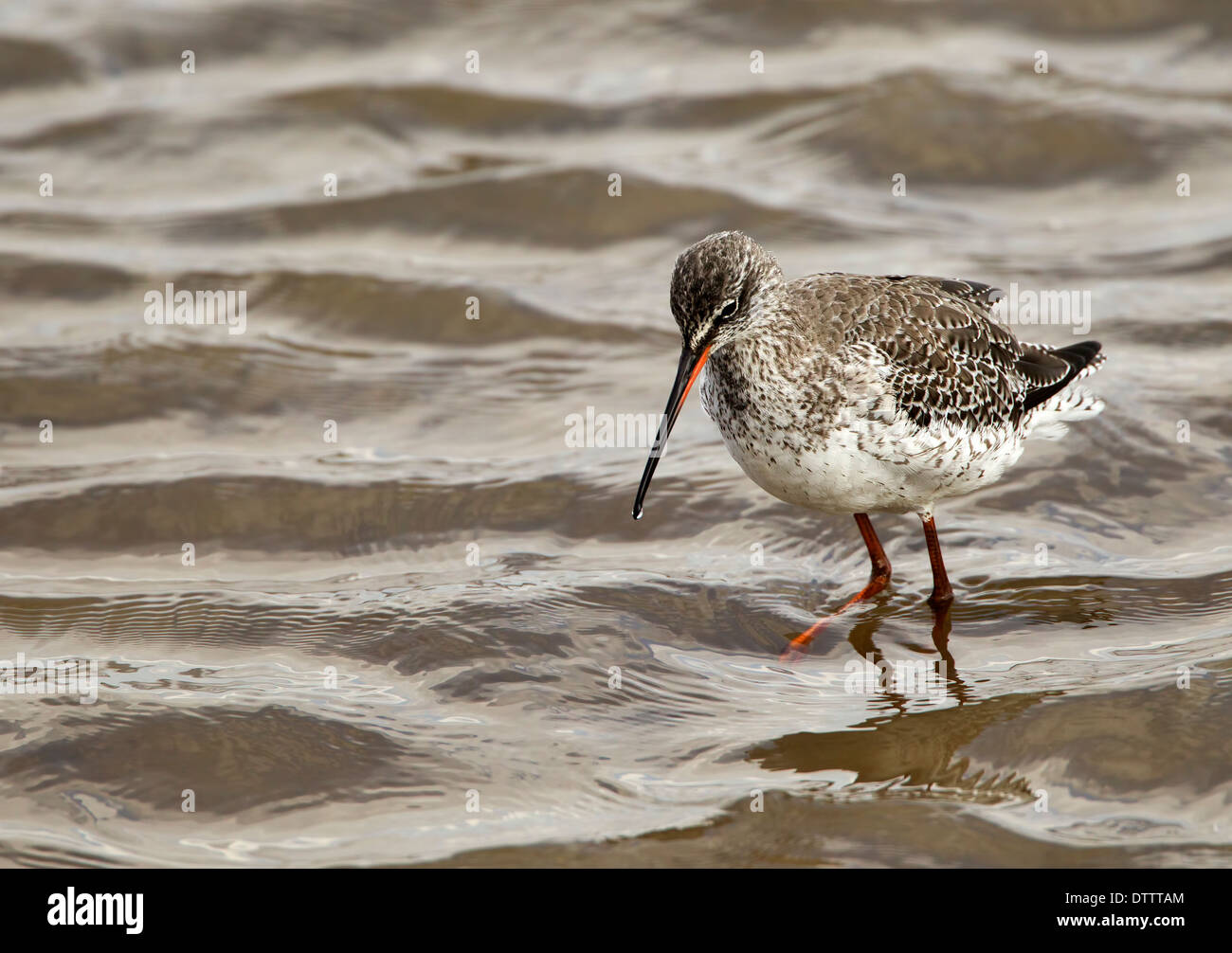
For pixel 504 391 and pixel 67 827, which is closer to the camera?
pixel 67 827

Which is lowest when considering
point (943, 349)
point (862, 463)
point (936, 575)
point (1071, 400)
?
point (936, 575)

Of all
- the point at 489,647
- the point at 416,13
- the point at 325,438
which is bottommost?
the point at 489,647

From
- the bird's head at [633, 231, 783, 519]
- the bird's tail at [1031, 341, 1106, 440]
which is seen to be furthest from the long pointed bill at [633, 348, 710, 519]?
the bird's tail at [1031, 341, 1106, 440]

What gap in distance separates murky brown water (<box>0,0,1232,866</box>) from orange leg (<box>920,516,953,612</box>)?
0.40 feet

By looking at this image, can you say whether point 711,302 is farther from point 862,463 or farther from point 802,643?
point 802,643

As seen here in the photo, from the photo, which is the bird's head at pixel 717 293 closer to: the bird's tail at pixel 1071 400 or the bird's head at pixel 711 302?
the bird's head at pixel 711 302

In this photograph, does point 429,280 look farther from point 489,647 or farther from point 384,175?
point 489,647

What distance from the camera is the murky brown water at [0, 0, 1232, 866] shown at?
6.13 m

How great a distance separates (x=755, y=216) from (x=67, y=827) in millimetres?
7627

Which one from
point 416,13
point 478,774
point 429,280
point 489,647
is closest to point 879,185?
point 429,280

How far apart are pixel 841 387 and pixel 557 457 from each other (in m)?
2.72

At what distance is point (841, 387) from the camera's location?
6.83m

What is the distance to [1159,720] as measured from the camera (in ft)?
21.1

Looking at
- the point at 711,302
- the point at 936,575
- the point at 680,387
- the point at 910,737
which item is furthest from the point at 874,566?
the point at 711,302
